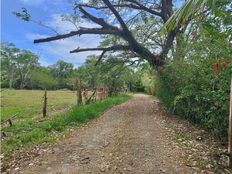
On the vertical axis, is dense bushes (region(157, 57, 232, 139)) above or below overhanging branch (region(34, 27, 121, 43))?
below

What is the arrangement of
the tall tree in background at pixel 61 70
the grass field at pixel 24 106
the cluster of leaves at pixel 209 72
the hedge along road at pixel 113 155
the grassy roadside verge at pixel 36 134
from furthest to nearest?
the tall tree in background at pixel 61 70, the grass field at pixel 24 106, the grassy roadside verge at pixel 36 134, the cluster of leaves at pixel 209 72, the hedge along road at pixel 113 155

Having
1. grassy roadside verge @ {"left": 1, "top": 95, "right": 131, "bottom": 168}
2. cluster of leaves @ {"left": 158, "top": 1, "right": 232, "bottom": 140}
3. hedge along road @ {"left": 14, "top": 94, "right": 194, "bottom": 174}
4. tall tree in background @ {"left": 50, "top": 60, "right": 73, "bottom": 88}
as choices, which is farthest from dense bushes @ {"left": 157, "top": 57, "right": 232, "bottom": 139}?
tall tree in background @ {"left": 50, "top": 60, "right": 73, "bottom": 88}

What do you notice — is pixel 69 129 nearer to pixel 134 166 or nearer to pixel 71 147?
pixel 71 147

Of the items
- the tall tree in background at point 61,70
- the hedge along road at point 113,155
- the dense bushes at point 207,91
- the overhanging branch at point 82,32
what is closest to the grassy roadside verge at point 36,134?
the hedge along road at point 113,155

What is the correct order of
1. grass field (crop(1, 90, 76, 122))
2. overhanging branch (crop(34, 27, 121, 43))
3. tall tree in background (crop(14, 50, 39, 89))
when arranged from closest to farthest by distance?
overhanging branch (crop(34, 27, 121, 43)) → grass field (crop(1, 90, 76, 122)) → tall tree in background (crop(14, 50, 39, 89))

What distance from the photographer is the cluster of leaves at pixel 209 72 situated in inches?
224

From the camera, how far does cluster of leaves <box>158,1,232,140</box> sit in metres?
5.70

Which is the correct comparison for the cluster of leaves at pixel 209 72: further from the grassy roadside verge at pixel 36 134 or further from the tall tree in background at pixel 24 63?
the tall tree in background at pixel 24 63

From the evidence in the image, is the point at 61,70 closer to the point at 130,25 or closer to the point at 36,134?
the point at 130,25

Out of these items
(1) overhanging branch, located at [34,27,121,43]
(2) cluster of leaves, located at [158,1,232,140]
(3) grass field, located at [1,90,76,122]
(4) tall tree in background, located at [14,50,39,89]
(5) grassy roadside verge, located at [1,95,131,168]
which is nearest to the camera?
(2) cluster of leaves, located at [158,1,232,140]

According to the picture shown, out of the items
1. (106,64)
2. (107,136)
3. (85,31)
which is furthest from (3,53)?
(107,136)

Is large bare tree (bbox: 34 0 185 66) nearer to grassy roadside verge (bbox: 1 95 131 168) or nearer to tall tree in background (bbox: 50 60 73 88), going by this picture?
grassy roadside verge (bbox: 1 95 131 168)

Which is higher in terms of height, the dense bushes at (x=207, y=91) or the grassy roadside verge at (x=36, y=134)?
the dense bushes at (x=207, y=91)

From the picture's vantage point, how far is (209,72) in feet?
24.9
